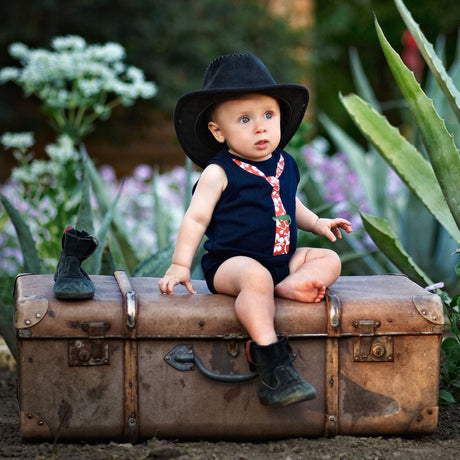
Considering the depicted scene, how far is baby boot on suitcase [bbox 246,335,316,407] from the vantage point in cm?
193

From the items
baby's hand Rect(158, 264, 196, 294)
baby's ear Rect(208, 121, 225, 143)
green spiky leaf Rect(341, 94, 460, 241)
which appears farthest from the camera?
green spiky leaf Rect(341, 94, 460, 241)

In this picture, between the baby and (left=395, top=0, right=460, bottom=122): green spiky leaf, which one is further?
(left=395, top=0, right=460, bottom=122): green spiky leaf

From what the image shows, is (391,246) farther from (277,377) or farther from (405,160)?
(277,377)

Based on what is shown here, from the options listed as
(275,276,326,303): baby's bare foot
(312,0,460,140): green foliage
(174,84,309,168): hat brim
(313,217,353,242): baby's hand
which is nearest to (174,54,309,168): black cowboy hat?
(174,84,309,168): hat brim

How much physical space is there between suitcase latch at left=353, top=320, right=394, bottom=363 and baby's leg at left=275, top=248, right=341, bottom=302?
15 cm

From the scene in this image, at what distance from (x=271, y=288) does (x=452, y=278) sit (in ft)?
5.77

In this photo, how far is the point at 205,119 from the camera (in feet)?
7.68

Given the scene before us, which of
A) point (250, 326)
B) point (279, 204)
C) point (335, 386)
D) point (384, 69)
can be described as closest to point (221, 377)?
point (250, 326)

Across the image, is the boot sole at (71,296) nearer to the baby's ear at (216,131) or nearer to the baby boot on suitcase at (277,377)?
the baby boot on suitcase at (277,377)

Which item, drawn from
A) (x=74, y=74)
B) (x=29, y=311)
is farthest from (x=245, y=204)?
(x=74, y=74)

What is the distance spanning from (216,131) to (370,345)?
76 cm

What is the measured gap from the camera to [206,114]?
2.32m

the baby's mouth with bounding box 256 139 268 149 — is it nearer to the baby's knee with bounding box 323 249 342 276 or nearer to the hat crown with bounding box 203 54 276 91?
the hat crown with bounding box 203 54 276 91

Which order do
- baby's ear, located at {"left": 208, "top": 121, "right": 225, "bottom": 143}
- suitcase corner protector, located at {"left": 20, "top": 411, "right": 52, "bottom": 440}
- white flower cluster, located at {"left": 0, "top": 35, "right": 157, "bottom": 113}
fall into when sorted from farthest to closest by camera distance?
white flower cluster, located at {"left": 0, "top": 35, "right": 157, "bottom": 113} → baby's ear, located at {"left": 208, "top": 121, "right": 225, "bottom": 143} → suitcase corner protector, located at {"left": 20, "top": 411, "right": 52, "bottom": 440}
